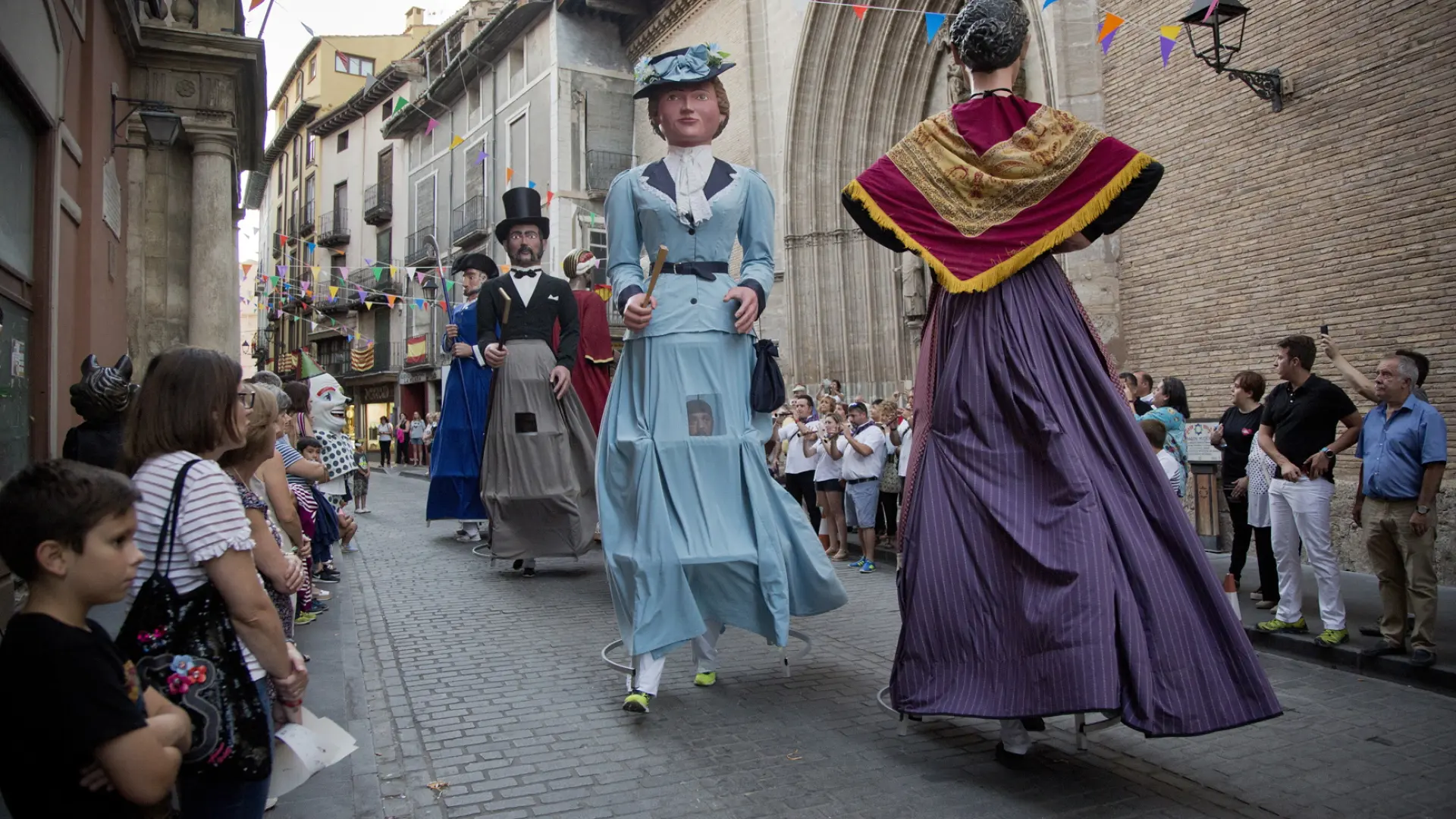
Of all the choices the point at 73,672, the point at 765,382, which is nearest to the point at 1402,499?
the point at 765,382

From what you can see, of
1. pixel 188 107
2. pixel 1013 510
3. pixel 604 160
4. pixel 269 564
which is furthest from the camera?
pixel 604 160

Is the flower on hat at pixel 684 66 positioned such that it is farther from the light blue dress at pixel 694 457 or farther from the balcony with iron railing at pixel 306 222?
the balcony with iron railing at pixel 306 222

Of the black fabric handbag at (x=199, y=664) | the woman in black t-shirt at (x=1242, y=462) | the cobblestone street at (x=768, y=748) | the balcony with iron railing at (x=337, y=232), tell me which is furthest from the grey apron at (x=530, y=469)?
the balcony with iron railing at (x=337, y=232)

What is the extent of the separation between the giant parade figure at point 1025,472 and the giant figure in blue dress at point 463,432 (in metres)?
5.88

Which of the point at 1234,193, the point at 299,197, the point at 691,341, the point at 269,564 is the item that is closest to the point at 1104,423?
the point at 691,341

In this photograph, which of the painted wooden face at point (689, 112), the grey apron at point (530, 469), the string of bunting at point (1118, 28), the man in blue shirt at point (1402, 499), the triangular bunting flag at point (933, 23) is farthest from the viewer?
the string of bunting at point (1118, 28)

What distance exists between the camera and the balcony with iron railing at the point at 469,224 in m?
30.9

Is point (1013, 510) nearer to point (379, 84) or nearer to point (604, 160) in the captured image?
point (604, 160)

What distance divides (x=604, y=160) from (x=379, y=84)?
1664cm

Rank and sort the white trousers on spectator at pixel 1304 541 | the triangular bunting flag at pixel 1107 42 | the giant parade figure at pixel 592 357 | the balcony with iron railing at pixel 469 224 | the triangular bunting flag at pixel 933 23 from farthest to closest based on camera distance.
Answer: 1. the balcony with iron railing at pixel 469 224
2. the triangular bunting flag at pixel 1107 42
3. the triangular bunting flag at pixel 933 23
4. the giant parade figure at pixel 592 357
5. the white trousers on spectator at pixel 1304 541

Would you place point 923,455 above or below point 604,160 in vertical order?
below

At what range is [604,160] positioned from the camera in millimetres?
27344

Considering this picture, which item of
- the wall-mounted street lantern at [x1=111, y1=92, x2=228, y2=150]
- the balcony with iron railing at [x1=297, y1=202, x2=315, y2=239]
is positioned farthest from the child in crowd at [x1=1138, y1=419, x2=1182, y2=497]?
the balcony with iron railing at [x1=297, y1=202, x2=315, y2=239]

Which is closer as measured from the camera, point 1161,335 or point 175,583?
point 175,583
